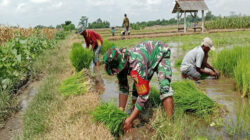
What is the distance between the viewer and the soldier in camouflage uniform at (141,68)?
2154 mm

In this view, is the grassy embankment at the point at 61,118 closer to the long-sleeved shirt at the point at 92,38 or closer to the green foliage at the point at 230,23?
the long-sleeved shirt at the point at 92,38

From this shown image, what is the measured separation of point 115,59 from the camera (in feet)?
7.11

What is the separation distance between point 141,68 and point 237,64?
2300 millimetres

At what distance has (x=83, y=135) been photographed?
7.43 feet

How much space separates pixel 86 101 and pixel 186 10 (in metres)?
17.5

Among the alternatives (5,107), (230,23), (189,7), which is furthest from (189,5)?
(5,107)

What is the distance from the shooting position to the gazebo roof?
18719 millimetres

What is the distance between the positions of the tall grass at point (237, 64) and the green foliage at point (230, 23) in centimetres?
2077

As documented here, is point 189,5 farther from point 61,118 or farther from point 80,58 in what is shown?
point 61,118

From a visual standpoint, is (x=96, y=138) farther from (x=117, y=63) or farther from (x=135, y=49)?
(x=135, y=49)

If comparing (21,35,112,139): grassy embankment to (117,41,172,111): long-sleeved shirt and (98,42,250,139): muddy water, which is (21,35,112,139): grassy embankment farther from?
(117,41,172,111): long-sleeved shirt

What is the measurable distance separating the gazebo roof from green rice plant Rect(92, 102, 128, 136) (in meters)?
17.6

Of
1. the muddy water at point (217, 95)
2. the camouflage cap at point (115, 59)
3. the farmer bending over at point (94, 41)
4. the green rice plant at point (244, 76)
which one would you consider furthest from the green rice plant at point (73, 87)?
the green rice plant at point (244, 76)

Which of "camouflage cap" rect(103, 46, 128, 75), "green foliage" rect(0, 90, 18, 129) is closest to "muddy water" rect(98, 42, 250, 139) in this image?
"camouflage cap" rect(103, 46, 128, 75)
